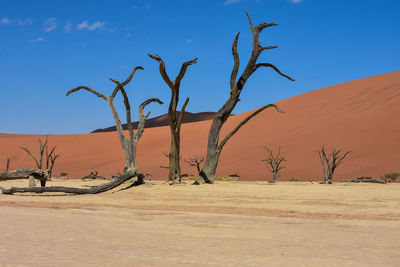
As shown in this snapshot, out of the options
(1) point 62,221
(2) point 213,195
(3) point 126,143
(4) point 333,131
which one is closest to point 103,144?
(4) point 333,131

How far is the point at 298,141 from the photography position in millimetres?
38219

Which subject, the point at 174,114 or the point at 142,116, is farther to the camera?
the point at 142,116

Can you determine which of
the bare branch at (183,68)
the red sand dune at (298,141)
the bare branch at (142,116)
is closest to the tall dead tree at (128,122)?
the bare branch at (142,116)

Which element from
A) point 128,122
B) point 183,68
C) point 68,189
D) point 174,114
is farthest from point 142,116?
point 68,189

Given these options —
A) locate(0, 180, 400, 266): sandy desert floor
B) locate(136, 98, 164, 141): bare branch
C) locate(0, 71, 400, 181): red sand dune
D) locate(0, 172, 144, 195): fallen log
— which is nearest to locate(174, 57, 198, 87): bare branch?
locate(136, 98, 164, 141): bare branch

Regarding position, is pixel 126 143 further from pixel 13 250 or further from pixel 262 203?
pixel 13 250

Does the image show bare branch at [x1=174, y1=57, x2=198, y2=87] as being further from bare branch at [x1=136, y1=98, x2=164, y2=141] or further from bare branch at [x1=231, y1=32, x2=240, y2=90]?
bare branch at [x1=136, y1=98, x2=164, y2=141]

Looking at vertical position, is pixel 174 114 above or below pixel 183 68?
below

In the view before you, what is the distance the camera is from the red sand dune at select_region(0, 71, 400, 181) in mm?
30484

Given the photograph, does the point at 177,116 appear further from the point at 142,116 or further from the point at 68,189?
the point at 68,189

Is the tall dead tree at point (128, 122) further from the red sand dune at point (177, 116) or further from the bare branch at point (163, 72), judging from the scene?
the red sand dune at point (177, 116)

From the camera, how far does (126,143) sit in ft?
46.8

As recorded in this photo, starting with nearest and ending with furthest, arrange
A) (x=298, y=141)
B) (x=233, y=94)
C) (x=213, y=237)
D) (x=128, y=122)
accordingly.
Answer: (x=213, y=237) < (x=233, y=94) < (x=128, y=122) < (x=298, y=141)

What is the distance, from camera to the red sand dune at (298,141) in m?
30.5
